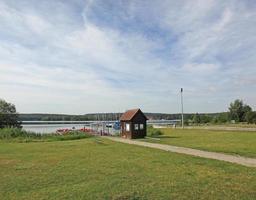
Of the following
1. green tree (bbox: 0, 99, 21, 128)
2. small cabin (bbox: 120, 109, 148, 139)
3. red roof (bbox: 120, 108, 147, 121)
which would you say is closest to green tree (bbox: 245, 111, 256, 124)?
red roof (bbox: 120, 108, 147, 121)

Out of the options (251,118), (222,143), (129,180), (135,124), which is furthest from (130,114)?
(251,118)

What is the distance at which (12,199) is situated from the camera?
8.70 metres

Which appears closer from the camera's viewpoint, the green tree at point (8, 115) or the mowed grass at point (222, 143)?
the mowed grass at point (222, 143)

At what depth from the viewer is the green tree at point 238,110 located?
98.8 meters

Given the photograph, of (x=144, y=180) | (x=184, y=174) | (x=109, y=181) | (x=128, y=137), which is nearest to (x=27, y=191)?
(x=109, y=181)

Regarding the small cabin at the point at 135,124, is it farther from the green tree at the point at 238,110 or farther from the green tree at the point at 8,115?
the green tree at the point at 238,110

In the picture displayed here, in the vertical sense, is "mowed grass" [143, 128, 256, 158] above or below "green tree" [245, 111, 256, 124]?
below

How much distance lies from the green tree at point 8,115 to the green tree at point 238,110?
5997 centimetres

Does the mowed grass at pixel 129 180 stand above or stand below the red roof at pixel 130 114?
below

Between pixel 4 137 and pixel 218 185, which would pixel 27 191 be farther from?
pixel 4 137

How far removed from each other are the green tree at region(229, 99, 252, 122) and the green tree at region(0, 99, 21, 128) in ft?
197

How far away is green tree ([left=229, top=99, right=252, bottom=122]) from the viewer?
324 ft

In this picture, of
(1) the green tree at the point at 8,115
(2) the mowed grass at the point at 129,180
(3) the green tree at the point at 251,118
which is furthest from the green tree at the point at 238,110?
(2) the mowed grass at the point at 129,180

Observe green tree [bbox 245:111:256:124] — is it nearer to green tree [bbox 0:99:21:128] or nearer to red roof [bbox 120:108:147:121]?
red roof [bbox 120:108:147:121]
